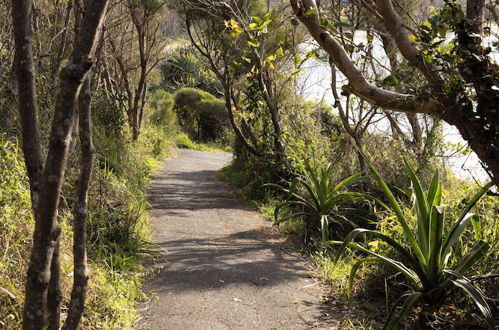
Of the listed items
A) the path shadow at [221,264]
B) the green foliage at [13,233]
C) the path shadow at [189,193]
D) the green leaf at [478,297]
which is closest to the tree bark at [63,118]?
the green foliage at [13,233]

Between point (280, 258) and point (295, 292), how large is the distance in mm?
1078

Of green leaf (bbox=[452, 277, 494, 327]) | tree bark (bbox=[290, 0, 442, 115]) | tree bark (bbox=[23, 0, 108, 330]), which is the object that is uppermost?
tree bark (bbox=[290, 0, 442, 115])

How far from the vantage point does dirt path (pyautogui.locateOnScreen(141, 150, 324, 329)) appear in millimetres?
4246

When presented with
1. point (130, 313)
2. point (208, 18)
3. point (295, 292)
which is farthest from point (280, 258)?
point (208, 18)

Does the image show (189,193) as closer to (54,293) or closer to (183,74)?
(54,293)

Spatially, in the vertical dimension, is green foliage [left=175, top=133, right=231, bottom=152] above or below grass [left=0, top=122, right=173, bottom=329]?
above

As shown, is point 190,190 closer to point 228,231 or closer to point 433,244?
point 228,231

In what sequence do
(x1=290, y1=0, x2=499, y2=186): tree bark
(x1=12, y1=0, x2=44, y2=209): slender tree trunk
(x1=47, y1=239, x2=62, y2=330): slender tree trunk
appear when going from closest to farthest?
1. (x1=12, y1=0, x2=44, y2=209): slender tree trunk
2. (x1=47, y1=239, x2=62, y2=330): slender tree trunk
3. (x1=290, y1=0, x2=499, y2=186): tree bark

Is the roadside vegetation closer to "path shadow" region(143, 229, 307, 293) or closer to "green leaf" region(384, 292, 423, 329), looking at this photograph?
"green leaf" region(384, 292, 423, 329)

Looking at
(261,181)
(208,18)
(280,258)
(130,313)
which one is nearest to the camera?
(130,313)

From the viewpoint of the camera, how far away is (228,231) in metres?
7.10

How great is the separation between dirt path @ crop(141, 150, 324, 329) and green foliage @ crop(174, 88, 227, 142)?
13864mm

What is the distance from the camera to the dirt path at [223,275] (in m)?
4.25

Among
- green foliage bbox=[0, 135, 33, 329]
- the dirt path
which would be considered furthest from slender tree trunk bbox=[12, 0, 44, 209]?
the dirt path
